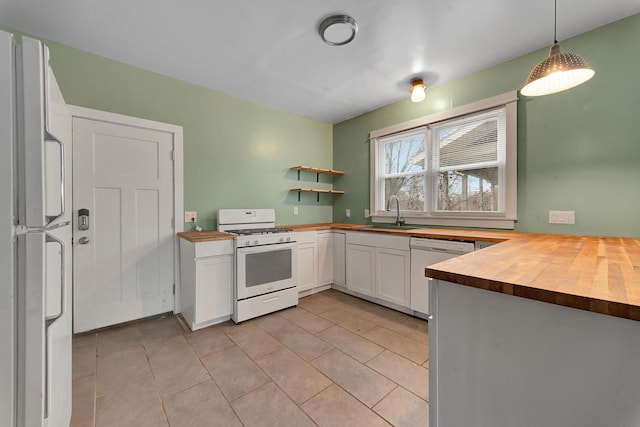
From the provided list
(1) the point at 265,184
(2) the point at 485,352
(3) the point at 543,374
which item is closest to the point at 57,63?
(1) the point at 265,184

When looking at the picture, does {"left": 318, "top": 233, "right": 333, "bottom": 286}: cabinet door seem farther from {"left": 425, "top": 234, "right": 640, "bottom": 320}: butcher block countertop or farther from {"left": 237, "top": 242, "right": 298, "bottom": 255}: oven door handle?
{"left": 425, "top": 234, "right": 640, "bottom": 320}: butcher block countertop

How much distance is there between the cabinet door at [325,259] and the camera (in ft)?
10.9

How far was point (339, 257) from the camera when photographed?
333 cm

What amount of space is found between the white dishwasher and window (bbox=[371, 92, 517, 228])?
626 millimetres

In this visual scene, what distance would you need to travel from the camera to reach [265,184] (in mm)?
3398

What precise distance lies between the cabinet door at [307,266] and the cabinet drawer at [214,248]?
35.9 inches

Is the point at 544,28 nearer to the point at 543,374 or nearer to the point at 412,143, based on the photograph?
the point at 412,143

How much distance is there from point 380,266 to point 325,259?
0.82 metres

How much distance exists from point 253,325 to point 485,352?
6.90 ft

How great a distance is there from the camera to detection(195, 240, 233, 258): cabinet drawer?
7.57ft

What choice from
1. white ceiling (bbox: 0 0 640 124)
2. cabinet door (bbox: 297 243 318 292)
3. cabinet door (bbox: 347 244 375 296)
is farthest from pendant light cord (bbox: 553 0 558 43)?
cabinet door (bbox: 297 243 318 292)

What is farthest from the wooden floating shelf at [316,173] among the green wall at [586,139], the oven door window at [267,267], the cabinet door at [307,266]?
the green wall at [586,139]

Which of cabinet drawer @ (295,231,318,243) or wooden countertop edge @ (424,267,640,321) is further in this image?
cabinet drawer @ (295,231,318,243)

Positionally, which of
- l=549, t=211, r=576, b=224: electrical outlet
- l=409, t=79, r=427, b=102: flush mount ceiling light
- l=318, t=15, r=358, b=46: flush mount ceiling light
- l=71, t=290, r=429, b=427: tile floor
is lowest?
l=71, t=290, r=429, b=427: tile floor
